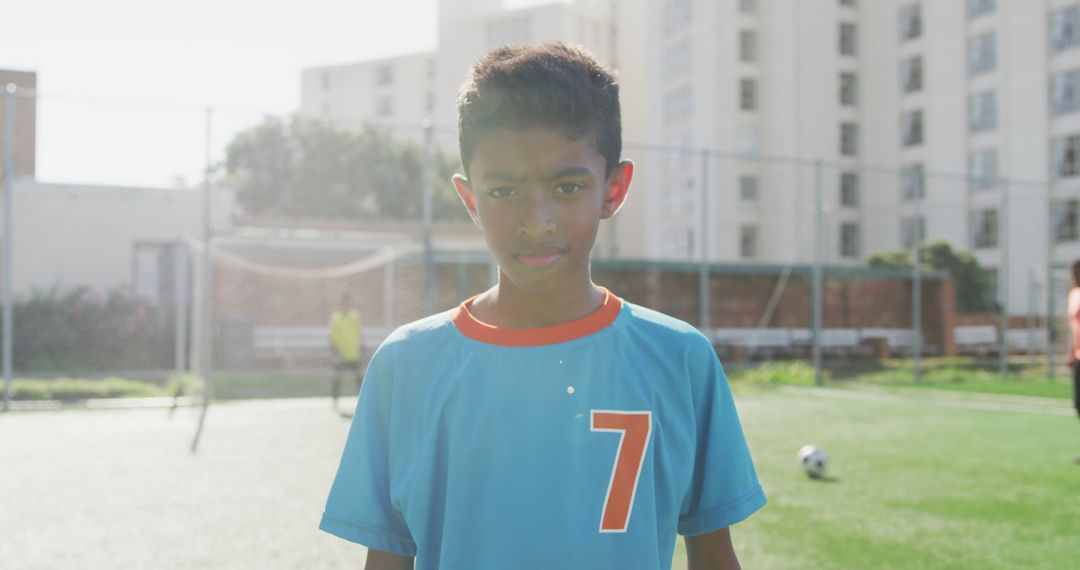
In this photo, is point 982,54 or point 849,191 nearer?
point 982,54

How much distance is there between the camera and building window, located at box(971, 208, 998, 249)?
3090cm

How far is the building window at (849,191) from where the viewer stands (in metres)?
36.9

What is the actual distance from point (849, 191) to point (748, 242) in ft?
14.1

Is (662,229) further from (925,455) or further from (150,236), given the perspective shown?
(925,455)

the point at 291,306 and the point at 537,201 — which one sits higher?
the point at 537,201

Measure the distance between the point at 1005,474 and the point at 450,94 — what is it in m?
49.6

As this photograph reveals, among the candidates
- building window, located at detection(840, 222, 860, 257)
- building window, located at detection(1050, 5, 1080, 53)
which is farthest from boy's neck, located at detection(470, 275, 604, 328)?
building window, located at detection(840, 222, 860, 257)

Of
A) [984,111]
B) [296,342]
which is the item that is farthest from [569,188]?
[984,111]

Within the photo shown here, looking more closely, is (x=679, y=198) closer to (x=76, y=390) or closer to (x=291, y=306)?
(x=291, y=306)

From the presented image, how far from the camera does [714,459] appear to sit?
5.36 feet

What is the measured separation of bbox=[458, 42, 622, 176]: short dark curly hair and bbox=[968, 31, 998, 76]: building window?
34466 millimetres

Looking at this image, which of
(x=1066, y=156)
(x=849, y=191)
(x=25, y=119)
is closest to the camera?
(x=25, y=119)

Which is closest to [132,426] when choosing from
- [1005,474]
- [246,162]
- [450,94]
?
[1005,474]

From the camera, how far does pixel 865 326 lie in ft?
69.2
